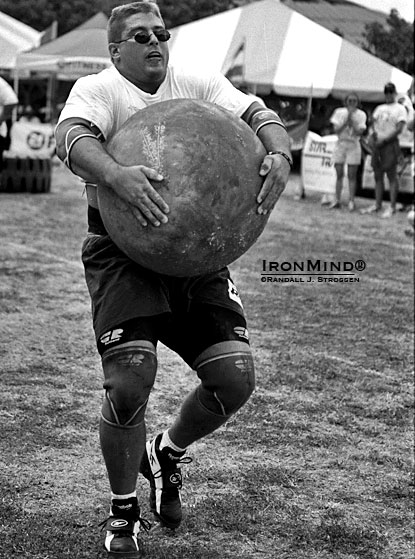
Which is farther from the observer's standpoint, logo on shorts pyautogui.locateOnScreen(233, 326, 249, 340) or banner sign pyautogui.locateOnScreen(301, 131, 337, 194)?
banner sign pyautogui.locateOnScreen(301, 131, 337, 194)

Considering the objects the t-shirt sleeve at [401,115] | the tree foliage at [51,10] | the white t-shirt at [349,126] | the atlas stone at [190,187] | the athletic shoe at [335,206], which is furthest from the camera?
the tree foliage at [51,10]

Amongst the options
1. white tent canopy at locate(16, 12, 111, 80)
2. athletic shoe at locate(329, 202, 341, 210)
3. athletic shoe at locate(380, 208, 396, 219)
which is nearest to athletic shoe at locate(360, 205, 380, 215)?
athletic shoe at locate(380, 208, 396, 219)

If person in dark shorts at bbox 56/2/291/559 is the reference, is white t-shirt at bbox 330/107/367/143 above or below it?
below

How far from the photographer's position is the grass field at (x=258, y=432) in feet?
11.3

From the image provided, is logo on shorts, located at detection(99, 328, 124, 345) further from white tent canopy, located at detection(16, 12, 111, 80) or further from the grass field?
white tent canopy, located at detection(16, 12, 111, 80)

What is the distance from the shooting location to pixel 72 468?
3.95 metres

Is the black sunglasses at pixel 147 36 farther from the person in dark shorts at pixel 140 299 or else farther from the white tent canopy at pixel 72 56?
the white tent canopy at pixel 72 56

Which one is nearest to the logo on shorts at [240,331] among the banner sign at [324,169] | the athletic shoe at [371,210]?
the athletic shoe at [371,210]

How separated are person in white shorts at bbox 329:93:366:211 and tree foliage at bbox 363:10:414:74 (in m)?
3.54

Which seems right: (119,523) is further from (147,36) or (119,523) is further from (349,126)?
(349,126)

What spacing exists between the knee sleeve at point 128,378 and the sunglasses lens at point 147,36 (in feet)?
3.57

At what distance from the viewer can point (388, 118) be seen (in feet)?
45.9

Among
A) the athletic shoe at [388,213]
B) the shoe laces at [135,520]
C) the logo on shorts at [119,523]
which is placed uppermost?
the logo on shorts at [119,523]

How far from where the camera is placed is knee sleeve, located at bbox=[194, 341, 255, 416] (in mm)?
3217
